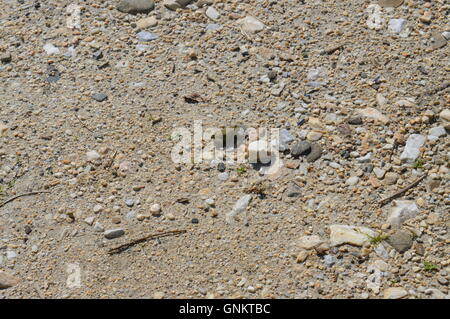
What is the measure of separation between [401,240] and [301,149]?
78cm

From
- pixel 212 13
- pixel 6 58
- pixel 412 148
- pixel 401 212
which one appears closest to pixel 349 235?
pixel 401 212

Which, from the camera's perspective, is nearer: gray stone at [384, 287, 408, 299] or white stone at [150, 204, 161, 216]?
gray stone at [384, 287, 408, 299]

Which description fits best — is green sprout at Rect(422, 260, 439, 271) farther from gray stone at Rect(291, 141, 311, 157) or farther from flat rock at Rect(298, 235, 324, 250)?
gray stone at Rect(291, 141, 311, 157)

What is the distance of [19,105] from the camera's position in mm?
4121

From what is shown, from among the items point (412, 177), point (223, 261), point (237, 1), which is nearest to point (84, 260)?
point (223, 261)

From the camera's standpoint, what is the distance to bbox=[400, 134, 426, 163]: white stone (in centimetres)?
358

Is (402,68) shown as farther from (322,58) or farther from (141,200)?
(141,200)

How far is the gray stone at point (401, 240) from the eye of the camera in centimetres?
324

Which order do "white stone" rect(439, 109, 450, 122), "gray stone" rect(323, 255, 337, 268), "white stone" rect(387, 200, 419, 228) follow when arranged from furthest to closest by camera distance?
"white stone" rect(439, 109, 450, 122), "white stone" rect(387, 200, 419, 228), "gray stone" rect(323, 255, 337, 268)

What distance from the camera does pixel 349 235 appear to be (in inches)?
129

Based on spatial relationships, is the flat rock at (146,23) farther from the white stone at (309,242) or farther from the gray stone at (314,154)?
the white stone at (309,242)

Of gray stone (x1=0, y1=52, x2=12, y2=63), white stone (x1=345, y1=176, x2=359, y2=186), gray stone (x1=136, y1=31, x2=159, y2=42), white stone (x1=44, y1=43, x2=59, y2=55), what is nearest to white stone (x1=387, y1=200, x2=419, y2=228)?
white stone (x1=345, y1=176, x2=359, y2=186)

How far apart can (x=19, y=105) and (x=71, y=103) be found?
354 mm

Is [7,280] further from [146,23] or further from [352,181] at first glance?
[146,23]
